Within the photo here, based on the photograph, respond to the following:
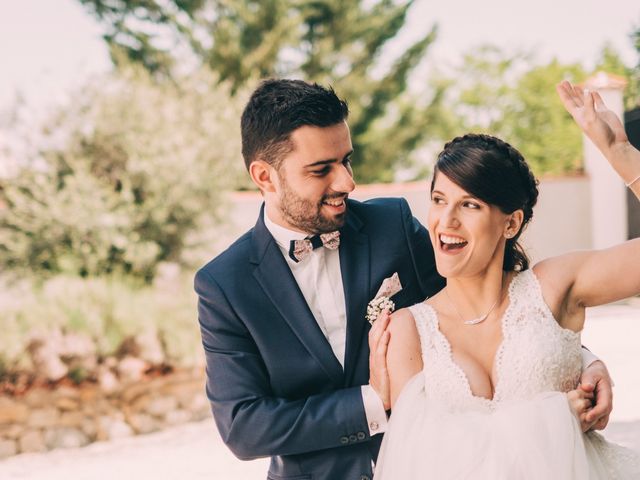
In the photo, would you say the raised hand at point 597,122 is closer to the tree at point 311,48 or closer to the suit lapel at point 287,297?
the suit lapel at point 287,297

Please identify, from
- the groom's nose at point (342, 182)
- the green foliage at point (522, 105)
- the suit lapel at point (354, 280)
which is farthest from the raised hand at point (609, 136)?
the green foliage at point (522, 105)

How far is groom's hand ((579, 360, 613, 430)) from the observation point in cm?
188

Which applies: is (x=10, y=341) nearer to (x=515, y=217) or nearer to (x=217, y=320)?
(x=217, y=320)

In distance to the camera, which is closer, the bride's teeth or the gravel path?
the bride's teeth

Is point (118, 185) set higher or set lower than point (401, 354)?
higher

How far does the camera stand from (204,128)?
31.1 feet

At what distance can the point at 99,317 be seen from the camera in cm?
727

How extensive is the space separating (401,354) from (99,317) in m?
5.70

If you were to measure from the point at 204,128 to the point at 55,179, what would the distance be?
6.26 feet

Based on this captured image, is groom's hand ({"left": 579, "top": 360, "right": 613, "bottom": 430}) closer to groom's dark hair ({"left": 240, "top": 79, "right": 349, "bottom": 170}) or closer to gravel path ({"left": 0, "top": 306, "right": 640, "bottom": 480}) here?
groom's dark hair ({"left": 240, "top": 79, "right": 349, "bottom": 170})

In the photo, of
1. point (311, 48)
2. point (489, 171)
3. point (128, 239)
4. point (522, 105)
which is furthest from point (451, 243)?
point (522, 105)

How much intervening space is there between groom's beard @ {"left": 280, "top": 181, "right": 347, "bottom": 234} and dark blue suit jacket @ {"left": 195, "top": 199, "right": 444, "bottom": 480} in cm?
11

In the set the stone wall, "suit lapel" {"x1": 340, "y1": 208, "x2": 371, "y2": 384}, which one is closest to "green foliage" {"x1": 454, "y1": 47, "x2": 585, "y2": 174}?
the stone wall

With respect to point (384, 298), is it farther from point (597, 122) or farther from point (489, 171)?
point (597, 122)
